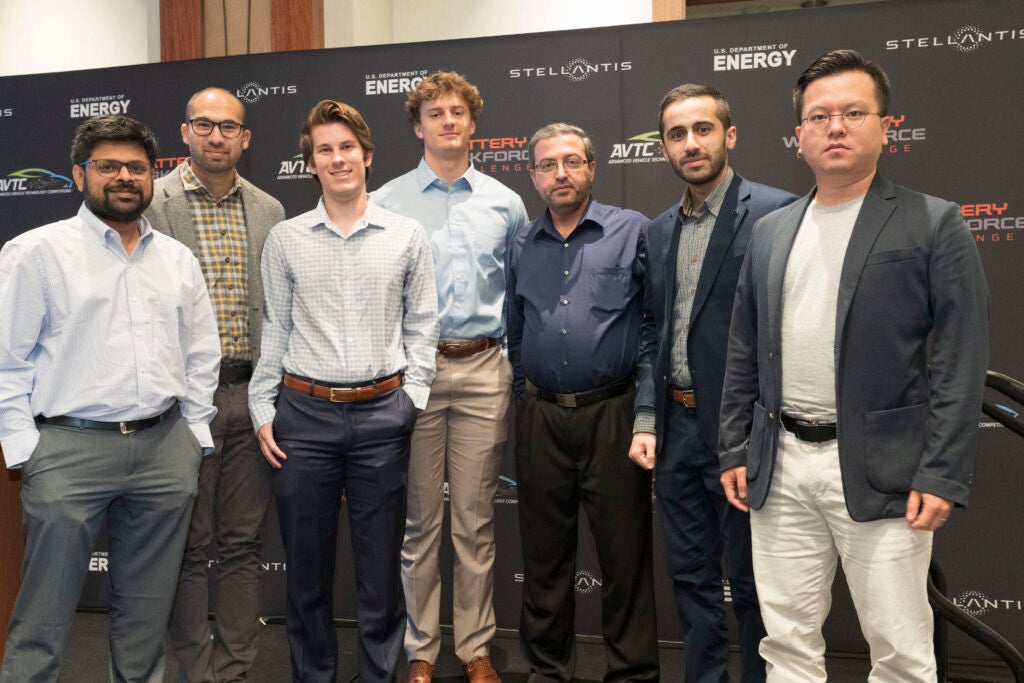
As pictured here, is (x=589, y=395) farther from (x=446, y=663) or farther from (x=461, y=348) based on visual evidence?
(x=446, y=663)

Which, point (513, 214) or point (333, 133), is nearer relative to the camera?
point (333, 133)

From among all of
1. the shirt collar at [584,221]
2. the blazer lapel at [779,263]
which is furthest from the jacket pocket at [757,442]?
the shirt collar at [584,221]

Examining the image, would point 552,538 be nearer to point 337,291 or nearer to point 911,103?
point 337,291

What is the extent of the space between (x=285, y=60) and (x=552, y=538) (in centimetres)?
251

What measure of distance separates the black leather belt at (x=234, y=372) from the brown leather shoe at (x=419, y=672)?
118cm

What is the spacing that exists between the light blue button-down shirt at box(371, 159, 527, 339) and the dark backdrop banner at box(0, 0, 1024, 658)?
66 centimetres

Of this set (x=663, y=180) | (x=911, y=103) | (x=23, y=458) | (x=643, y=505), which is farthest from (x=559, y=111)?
(x=23, y=458)

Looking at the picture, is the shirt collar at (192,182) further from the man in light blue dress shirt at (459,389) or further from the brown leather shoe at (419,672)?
the brown leather shoe at (419,672)

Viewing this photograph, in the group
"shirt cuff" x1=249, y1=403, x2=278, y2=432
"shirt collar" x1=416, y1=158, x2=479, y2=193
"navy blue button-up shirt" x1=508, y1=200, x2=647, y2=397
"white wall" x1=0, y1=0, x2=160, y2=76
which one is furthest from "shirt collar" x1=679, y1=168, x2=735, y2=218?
"white wall" x1=0, y1=0, x2=160, y2=76

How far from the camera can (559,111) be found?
12.2 feet

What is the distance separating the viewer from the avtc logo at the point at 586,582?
3.77 m

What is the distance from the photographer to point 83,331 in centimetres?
241

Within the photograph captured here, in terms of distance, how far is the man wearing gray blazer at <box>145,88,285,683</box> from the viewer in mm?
2922

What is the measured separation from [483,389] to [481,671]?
1.03 m
